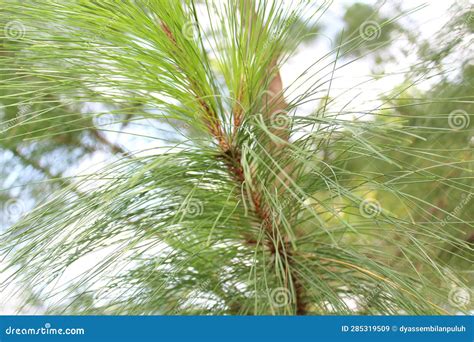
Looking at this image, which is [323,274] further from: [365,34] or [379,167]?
[379,167]

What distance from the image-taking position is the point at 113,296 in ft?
2.89

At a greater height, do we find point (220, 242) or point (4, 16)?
point (4, 16)

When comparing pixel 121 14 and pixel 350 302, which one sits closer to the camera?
pixel 121 14

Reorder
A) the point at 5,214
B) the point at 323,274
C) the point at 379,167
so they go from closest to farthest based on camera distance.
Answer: the point at 323,274 → the point at 379,167 → the point at 5,214

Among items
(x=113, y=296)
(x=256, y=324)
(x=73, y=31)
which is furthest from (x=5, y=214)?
(x=256, y=324)

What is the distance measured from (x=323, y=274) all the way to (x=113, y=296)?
27cm

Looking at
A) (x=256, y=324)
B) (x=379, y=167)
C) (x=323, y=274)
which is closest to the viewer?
(x=256, y=324)

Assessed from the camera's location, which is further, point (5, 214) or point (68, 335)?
point (5, 214)

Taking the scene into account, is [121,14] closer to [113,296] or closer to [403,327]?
[113,296]

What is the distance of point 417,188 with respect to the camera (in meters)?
1.28

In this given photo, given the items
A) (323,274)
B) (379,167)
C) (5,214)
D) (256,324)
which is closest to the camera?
(256,324)

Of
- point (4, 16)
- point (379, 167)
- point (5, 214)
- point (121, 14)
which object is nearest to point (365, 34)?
point (121, 14)

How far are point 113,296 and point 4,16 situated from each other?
0.36m

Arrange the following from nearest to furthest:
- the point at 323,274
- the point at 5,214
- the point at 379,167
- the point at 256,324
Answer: the point at 256,324 < the point at 323,274 < the point at 379,167 < the point at 5,214
